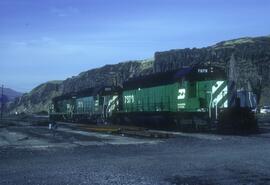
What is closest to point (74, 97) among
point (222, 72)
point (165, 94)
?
point (165, 94)

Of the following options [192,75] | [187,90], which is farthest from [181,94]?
[192,75]

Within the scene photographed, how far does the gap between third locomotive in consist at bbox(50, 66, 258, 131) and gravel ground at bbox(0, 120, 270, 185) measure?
899cm

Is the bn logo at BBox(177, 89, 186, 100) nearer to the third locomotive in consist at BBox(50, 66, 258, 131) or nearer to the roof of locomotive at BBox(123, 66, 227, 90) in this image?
the third locomotive in consist at BBox(50, 66, 258, 131)

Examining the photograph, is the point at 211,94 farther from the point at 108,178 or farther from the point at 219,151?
the point at 108,178

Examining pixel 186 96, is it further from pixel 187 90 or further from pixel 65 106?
pixel 65 106

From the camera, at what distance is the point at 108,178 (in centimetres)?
1093

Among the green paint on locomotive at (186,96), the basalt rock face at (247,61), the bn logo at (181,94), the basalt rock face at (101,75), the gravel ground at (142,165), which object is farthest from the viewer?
the basalt rock face at (101,75)

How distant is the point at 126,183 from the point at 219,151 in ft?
23.1

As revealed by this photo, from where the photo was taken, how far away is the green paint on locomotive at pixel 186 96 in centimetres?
2803

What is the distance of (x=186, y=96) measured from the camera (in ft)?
96.5

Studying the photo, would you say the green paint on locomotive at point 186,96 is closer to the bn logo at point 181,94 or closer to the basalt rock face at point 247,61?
the bn logo at point 181,94

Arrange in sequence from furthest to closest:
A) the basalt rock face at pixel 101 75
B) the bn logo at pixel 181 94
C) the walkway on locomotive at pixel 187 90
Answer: the basalt rock face at pixel 101 75, the bn logo at pixel 181 94, the walkway on locomotive at pixel 187 90

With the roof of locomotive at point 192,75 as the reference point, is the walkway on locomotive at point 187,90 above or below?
below

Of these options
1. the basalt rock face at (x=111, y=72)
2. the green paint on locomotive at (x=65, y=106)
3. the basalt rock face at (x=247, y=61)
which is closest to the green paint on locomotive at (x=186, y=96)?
the green paint on locomotive at (x=65, y=106)
